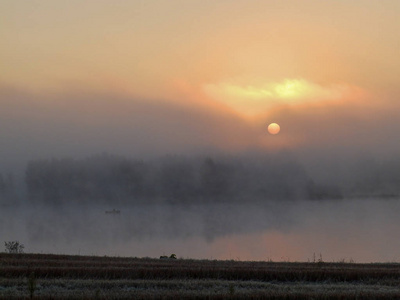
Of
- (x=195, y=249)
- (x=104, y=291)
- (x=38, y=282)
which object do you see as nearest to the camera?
(x=104, y=291)

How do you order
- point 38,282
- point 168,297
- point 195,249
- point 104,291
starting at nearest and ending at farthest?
point 168,297 → point 104,291 → point 38,282 → point 195,249

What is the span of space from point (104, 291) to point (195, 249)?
33.2 m

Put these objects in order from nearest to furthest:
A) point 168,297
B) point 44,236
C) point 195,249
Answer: point 168,297, point 195,249, point 44,236

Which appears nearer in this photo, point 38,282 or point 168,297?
point 168,297

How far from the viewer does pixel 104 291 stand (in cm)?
1427

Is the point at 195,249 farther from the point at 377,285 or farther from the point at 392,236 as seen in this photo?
the point at 377,285

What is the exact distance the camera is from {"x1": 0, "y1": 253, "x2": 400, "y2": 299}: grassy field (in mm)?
13219

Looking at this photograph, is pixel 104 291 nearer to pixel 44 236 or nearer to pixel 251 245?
pixel 251 245

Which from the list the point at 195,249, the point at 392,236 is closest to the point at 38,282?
the point at 195,249

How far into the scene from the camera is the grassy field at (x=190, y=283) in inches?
520

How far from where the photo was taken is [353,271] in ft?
60.3

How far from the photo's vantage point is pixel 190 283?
15523 mm

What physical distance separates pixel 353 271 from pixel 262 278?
343 cm

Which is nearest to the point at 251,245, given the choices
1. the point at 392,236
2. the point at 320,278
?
the point at 392,236
